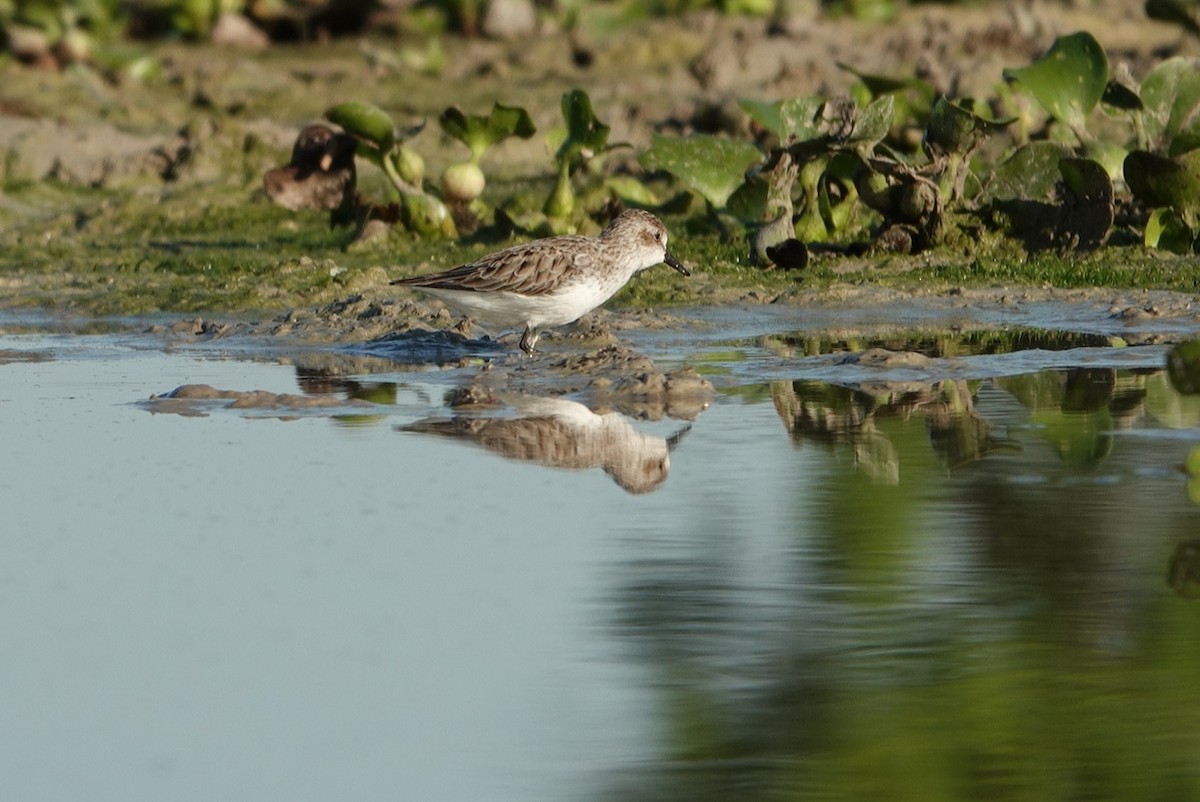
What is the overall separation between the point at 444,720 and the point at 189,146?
1146 cm

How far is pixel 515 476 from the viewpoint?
6465 mm

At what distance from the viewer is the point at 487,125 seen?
1185 centimetres

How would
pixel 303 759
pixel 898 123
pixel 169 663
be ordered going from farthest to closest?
1. pixel 898 123
2. pixel 169 663
3. pixel 303 759

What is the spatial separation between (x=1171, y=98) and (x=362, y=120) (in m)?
4.31

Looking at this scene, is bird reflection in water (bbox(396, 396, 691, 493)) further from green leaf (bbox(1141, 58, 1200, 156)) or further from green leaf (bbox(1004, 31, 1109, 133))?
green leaf (bbox(1141, 58, 1200, 156))

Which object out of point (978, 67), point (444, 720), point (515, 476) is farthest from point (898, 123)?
point (444, 720)

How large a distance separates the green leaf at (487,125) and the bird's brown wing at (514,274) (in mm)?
2502

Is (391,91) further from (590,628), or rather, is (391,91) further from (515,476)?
(590,628)

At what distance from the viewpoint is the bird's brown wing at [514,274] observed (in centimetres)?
892

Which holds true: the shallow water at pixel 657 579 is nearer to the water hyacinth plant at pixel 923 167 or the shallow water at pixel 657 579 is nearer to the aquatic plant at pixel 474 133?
the water hyacinth plant at pixel 923 167

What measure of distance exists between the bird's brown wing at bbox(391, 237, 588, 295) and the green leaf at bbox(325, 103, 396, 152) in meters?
2.54

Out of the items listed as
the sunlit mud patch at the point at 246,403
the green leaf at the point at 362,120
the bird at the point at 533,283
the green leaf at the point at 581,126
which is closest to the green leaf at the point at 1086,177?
the green leaf at the point at 581,126

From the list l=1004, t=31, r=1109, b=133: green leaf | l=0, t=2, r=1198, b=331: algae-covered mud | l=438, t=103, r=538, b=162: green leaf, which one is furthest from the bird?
l=1004, t=31, r=1109, b=133: green leaf

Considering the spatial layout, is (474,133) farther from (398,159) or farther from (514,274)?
(514,274)
